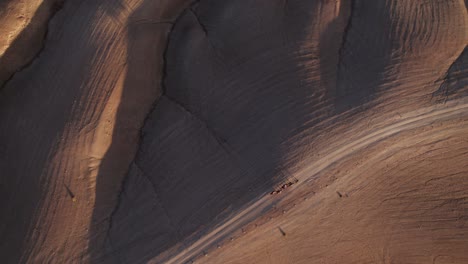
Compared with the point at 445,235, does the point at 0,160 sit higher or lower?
higher

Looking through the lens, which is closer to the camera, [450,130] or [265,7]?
[450,130]

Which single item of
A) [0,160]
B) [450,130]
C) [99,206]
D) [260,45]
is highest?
[0,160]

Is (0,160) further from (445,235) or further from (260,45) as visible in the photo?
(445,235)

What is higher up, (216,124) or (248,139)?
(216,124)

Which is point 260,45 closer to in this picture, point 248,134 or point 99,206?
point 248,134

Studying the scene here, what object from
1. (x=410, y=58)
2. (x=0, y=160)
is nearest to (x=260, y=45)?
(x=410, y=58)

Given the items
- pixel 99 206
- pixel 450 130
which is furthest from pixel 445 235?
pixel 99 206

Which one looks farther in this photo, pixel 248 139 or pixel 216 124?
pixel 216 124
